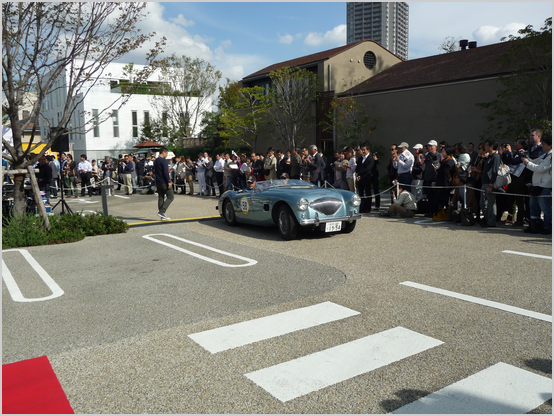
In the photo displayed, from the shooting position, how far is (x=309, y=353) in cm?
401

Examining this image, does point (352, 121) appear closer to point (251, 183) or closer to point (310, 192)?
point (251, 183)

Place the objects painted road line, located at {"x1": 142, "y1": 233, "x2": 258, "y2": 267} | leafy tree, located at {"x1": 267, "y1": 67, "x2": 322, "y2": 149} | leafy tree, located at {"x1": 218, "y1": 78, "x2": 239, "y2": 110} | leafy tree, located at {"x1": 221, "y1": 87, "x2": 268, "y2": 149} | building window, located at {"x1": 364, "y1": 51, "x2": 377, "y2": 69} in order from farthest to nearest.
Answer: leafy tree, located at {"x1": 218, "y1": 78, "x2": 239, "y2": 110} < leafy tree, located at {"x1": 221, "y1": 87, "x2": 268, "y2": 149} < building window, located at {"x1": 364, "y1": 51, "x2": 377, "y2": 69} < leafy tree, located at {"x1": 267, "y1": 67, "x2": 322, "y2": 149} < painted road line, located at {"x1": 142, "y1": 233, "x2": 258, "y2": 267}

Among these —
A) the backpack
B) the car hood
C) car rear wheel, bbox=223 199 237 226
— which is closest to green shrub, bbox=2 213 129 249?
car rear wheel, bbox=223 199 237 226

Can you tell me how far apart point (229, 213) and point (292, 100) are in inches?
872

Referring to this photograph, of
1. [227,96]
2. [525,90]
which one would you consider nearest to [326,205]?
[525,90]

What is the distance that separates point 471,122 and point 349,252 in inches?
659

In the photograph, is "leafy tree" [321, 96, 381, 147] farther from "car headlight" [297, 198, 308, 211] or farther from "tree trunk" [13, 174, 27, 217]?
"tree trunk" [13, 174, 27, 217]

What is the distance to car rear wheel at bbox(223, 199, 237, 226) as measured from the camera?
37.8 ft

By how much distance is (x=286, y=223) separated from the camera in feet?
31.3

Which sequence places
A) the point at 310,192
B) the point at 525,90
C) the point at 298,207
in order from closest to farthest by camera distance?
the point at 298,207 → the point at 310,192 → the point at 525,90

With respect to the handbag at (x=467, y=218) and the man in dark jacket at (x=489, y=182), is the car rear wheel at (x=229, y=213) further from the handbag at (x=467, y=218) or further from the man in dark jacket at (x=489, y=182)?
the man in dark jacket at (x=489, y=182)

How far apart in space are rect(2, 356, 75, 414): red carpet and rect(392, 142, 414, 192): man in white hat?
35.3 feet

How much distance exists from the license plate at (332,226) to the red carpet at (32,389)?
6.19 metres

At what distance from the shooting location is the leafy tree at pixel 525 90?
1816cm
